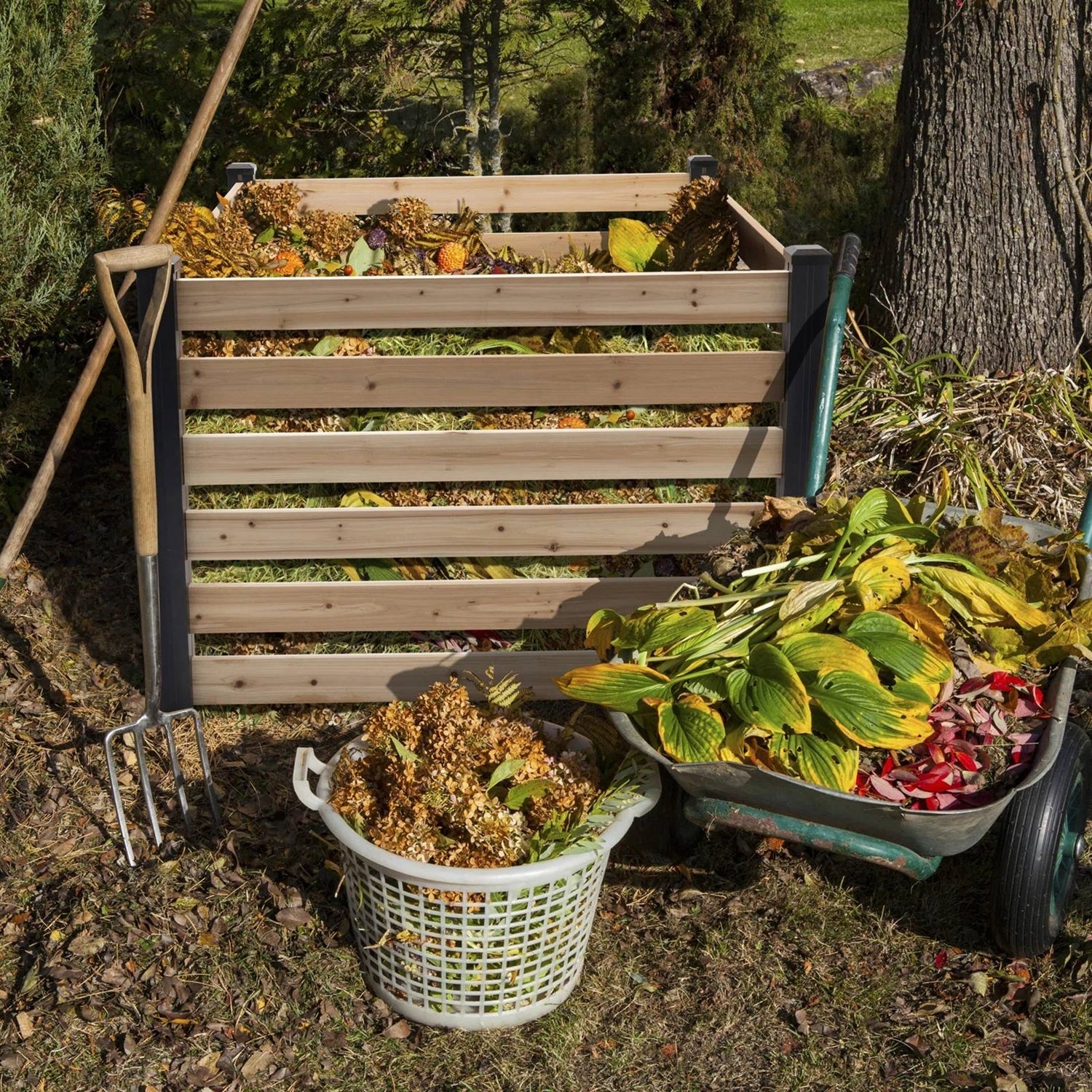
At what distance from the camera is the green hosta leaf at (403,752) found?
255cm

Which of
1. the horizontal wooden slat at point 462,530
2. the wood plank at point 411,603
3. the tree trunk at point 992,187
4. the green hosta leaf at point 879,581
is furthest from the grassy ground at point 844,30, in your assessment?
the green hosta leaf at point 879,581

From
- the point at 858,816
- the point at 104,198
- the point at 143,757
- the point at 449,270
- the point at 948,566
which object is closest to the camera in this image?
the point at 858,816

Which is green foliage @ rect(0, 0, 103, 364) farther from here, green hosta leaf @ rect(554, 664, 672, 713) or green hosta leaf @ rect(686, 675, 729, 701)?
green hosta leaf @ rect(686, 675, 729, 701)

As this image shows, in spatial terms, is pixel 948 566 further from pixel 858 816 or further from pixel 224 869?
pixel 224 869

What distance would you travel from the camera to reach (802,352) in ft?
11.0

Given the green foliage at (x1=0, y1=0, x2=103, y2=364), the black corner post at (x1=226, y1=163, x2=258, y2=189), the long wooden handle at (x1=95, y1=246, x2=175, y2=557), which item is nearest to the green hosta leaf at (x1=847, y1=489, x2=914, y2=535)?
the long wooden handle at (x1=95, y1=246, x2=175, y2=557)

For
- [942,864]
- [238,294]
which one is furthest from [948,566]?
[238,294]

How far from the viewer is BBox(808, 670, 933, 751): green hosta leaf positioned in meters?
2.35

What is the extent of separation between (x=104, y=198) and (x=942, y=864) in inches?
131

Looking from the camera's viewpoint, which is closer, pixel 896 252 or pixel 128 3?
pixel 896 252

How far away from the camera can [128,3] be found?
4.92 metres

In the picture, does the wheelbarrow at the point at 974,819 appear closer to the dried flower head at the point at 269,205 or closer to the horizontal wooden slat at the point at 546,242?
the horizontal wooden slat at the point at 546,242

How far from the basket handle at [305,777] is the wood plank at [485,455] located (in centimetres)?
93

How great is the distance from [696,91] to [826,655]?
3884mm
